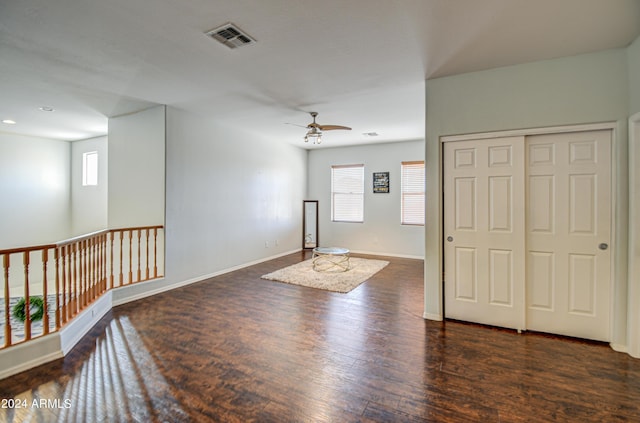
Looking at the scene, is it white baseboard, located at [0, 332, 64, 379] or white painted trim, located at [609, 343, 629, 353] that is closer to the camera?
white baseboard, located at [0, 332, 64, 379]

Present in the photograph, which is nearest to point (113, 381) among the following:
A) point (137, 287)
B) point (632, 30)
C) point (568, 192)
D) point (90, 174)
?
point (137, 287)

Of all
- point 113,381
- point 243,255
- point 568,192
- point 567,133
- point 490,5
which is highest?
point 490,5

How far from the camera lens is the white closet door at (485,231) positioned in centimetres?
304

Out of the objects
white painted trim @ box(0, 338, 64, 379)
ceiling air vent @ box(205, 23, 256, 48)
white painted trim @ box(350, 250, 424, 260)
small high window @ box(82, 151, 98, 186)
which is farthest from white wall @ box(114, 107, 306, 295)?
small high window @ box(82, 151, 98, 186)

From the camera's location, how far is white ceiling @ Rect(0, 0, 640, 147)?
2.14 m

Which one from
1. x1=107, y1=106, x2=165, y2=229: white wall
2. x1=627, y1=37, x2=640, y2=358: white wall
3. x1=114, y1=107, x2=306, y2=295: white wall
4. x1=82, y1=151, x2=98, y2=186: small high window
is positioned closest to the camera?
x1=627, y1=37, x2=640, y2=358: white wall

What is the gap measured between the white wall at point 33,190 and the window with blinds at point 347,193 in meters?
6.49

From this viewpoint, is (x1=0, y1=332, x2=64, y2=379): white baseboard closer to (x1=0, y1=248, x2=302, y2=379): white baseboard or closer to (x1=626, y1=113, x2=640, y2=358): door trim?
(x1=0, y1=248, x2=302, y2=379): white baseboard

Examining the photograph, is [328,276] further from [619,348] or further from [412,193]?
[619,348]

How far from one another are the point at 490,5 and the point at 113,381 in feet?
12.8

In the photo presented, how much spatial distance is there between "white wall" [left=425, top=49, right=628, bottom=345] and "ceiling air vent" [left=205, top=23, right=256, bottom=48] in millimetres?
2058

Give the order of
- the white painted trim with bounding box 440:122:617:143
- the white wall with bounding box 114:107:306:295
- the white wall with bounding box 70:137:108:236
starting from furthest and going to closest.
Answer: the white wall with bounding box 70:137:108:236 → the white wall with bounding box 114:107:306:295 → the white painted trim with bounding box 440:122:617:143

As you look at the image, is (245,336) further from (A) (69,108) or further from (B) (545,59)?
(A) (69,108)

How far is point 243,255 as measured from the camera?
5965 millimetres
